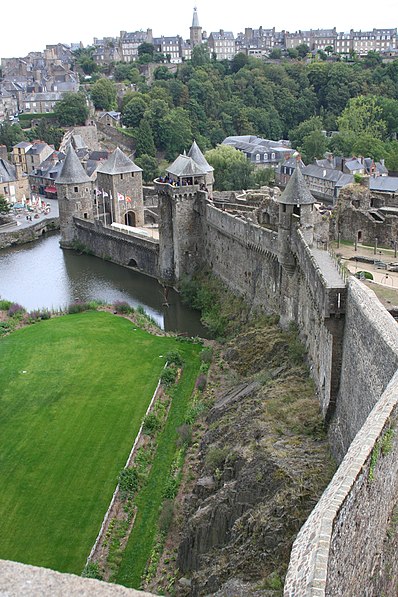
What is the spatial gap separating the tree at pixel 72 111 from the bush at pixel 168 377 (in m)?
58.2

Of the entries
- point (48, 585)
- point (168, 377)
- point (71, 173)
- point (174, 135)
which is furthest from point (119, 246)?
A: point (48, 585)

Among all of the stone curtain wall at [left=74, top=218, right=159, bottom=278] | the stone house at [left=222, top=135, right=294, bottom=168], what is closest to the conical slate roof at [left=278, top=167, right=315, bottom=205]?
the stone curtain wall at [left=74, top=218, right=159, bottom=278]

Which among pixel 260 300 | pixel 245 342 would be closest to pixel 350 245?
pixel 260 300

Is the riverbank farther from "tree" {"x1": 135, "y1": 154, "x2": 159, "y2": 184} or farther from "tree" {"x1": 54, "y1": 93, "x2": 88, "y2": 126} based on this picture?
"tree" {"x1": 54, "y1": 93, "x2": 88, "y2": 126}

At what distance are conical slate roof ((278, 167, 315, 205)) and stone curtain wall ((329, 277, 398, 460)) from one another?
7340mm

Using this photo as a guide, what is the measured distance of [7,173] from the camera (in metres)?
59.7

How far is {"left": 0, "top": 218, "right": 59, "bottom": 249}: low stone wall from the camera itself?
164 ft

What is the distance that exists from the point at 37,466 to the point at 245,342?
31.7 ft

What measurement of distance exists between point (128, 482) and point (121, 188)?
30341mm

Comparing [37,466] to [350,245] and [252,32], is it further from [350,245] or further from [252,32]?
[252,32]

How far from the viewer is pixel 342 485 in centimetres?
860

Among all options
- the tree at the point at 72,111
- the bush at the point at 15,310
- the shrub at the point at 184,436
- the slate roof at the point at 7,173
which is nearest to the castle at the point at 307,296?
the shrub at the point at 184,436

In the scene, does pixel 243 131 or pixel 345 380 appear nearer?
pixel 345 380

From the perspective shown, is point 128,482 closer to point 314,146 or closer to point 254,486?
point 254,486
